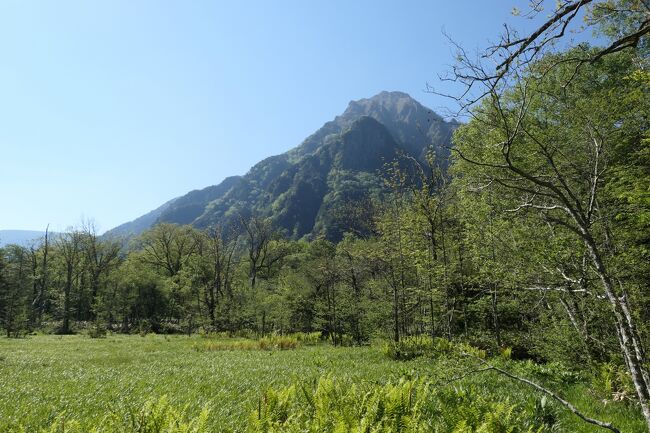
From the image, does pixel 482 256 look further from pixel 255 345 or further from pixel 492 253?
pixel 255 345

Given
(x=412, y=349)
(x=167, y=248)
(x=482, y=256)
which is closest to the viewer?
(x=482, y=256)

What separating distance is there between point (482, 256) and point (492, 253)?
24.6 inches

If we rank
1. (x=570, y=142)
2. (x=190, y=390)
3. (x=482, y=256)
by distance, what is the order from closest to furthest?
(x=190, y=390) < (x=570, y=142) < (x=482, y=256)

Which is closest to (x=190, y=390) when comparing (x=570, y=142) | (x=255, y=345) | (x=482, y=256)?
(x=482, y=256)

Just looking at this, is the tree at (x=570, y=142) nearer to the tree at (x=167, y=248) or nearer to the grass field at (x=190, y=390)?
the grass field at (x=190, y=390)

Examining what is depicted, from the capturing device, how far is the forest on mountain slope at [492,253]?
5090mm

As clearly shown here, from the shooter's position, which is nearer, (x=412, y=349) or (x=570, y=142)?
(x=570, y=142)

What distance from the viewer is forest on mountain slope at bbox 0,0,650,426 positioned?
5090mm

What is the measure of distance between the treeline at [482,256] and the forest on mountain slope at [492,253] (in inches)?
4.5

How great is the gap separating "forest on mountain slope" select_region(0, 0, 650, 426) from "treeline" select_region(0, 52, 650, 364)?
11cm

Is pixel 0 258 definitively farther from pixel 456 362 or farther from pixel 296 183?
pixel 296 183

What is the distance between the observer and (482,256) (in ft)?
47.1

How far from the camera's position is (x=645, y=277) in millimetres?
10211

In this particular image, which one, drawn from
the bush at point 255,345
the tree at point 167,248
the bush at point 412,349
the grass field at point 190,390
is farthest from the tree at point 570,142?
the tree at point 167,248
